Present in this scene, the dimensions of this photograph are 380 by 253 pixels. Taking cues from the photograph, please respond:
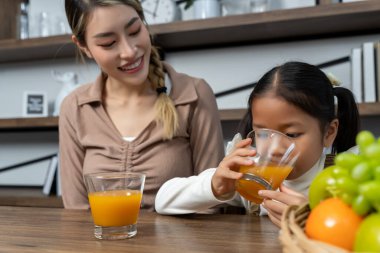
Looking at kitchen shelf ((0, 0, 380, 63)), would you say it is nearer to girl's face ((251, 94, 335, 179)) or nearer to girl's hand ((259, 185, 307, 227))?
girl's face ((251, 94, 335, 179))

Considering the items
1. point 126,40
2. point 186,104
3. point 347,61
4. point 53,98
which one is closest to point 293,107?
point 186,104

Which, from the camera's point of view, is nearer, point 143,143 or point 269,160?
point 269,160

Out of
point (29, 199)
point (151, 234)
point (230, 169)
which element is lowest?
point (29, 199)

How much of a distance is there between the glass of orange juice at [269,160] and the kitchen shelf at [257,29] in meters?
1.30

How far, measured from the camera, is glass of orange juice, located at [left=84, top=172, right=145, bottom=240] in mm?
785

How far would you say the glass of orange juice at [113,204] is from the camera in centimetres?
79

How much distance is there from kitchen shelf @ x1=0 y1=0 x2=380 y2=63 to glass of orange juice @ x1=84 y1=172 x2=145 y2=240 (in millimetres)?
1443

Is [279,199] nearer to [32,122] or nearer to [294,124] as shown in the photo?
[294,124]

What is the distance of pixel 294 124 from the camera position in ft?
3.52

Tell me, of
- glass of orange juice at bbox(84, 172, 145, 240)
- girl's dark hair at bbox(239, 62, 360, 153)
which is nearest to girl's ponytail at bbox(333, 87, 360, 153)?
girl's dark hair at bbox(239, 62, 360, 153)

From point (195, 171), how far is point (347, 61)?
113 centimetres

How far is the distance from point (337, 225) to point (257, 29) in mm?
1827

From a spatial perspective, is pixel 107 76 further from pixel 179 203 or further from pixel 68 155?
pixel 179 203

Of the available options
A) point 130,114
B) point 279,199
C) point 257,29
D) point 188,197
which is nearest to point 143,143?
point 130,114
